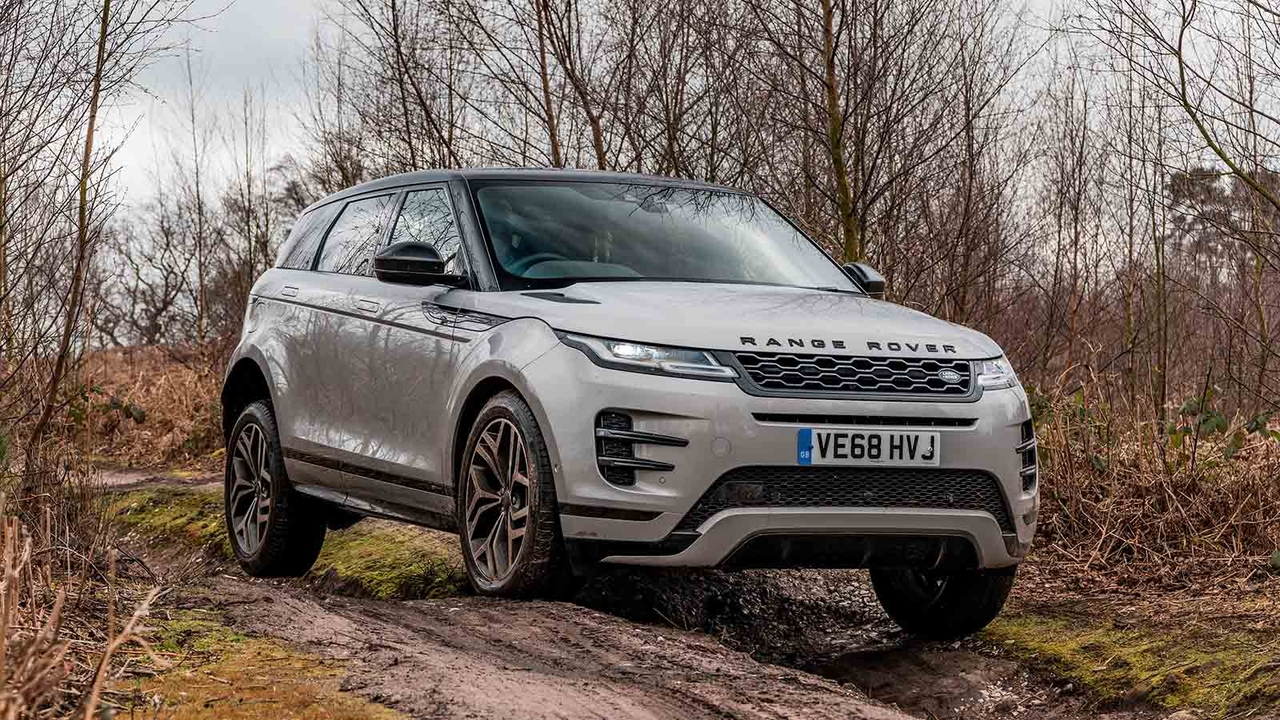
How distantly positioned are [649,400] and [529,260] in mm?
1302

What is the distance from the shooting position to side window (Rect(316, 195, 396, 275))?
6.79m

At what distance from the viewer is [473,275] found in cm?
575

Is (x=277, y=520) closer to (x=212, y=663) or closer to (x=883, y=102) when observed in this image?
(x=212, y=663)

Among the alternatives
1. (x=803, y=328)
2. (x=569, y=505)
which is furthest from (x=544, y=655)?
(x=803, y=328)

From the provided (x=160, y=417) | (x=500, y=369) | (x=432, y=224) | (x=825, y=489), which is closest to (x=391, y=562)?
(x=432, y=224)

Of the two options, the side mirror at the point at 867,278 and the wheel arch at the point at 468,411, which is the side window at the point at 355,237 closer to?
the wheel arch at the point at 468,411

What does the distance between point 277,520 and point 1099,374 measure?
186 inches

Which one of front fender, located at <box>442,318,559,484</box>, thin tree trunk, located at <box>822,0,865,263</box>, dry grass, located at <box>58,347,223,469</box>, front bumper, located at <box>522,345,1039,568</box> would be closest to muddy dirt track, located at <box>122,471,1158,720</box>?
front bumper, located at <box>522,345,1039,568</box>

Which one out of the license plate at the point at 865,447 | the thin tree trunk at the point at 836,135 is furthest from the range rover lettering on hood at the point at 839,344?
the thin tree trunk at the point at 836,135

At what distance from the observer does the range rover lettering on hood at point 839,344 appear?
4.77m

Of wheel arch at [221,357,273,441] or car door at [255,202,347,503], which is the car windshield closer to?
car door at [255,202,347,503]

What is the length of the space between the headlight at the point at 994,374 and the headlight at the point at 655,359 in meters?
0.98

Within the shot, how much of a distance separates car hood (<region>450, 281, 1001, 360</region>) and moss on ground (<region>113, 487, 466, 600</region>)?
2010 mm

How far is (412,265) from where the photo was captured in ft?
18.7
